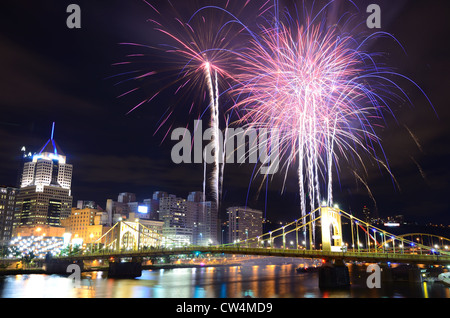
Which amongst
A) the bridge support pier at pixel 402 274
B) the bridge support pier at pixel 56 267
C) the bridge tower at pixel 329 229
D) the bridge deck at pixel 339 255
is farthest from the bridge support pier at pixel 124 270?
the bridge support pier at pixel 402 274

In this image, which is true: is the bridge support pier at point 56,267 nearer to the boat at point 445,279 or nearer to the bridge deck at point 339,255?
the bridge deck at point 339,255

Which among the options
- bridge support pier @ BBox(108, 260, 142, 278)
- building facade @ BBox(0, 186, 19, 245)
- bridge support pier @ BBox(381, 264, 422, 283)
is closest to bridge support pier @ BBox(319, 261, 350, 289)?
bridge support pier @ BBox(381, 264, 422, 283)

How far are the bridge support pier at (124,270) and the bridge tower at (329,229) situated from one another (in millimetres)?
50944

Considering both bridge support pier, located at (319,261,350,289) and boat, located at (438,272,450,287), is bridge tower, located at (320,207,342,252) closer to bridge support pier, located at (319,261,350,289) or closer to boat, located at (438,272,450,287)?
bridge support pier, located at (319,261,350,289)

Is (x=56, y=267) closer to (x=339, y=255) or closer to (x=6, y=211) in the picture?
(x=339, y=255)

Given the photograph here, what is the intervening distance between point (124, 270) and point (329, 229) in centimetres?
5258

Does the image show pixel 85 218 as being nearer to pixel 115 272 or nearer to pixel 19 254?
pixel 19 254

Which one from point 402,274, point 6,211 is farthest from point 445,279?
point 6,211

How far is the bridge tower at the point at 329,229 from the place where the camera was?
57.2 meters

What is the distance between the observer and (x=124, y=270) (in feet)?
292

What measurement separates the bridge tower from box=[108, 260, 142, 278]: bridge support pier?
167ft
